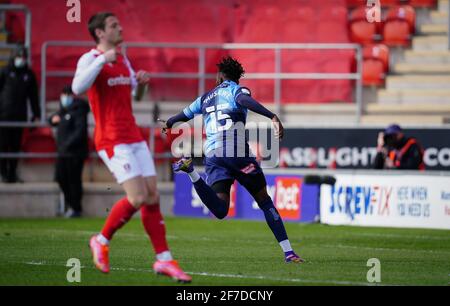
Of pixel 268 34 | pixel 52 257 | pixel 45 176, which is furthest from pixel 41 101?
pixel 52 257

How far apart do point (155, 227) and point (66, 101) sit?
11940 mm

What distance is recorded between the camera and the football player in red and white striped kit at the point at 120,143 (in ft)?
32.4

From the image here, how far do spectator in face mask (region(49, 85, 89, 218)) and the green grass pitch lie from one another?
1370 mm

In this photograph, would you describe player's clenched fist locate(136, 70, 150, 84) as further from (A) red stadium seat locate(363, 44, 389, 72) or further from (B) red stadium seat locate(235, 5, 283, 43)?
(B) red stadium seat locate(235, 5, 283, 43)

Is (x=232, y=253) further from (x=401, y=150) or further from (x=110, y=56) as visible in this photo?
(x=401, y=150)

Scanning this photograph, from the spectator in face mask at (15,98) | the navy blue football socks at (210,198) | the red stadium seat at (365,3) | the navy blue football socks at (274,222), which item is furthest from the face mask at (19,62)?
the navy blue football socks at (274,222)

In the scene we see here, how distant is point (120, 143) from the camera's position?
32.8 feet

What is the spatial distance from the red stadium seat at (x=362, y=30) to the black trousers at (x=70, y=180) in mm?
7222

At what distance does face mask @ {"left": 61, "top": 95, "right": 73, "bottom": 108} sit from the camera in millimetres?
21422

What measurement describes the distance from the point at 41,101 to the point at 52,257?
10593mm
